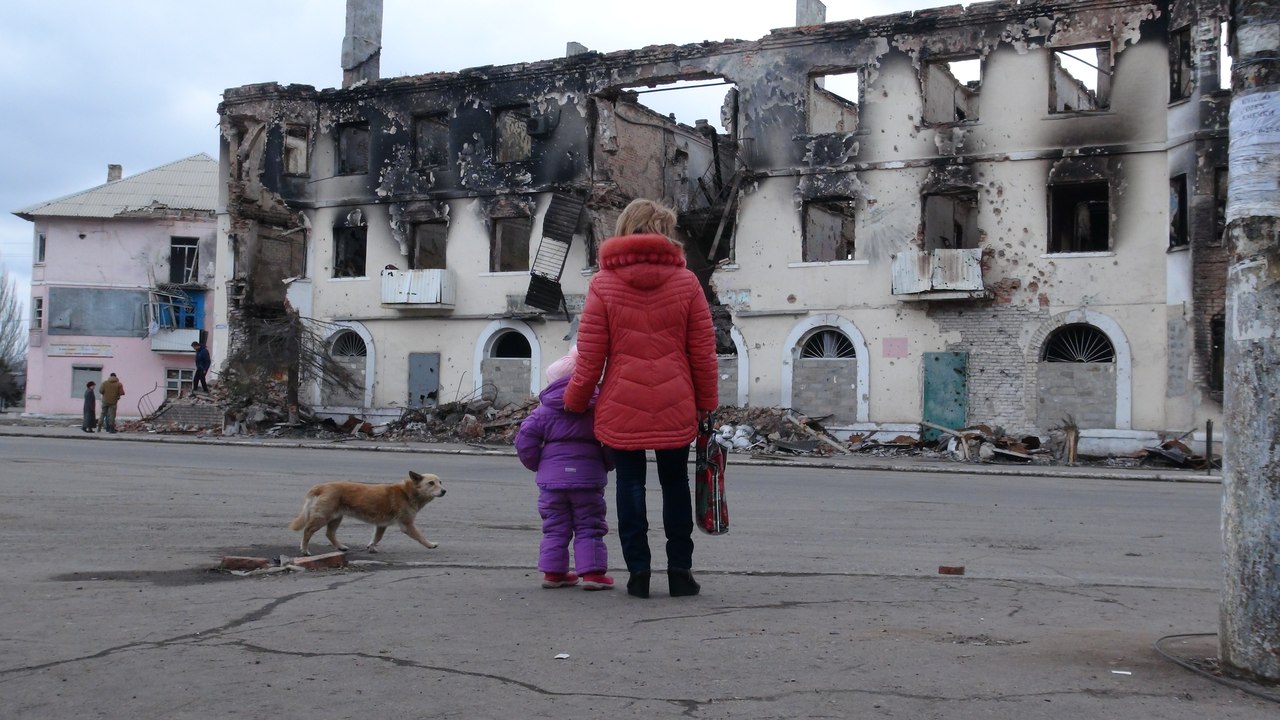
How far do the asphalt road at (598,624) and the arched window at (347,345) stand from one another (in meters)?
26.0

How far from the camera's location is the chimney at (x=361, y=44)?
39.9m

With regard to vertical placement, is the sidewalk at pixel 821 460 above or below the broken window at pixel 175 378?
below

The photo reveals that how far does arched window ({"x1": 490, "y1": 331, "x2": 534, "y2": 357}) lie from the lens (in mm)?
34969

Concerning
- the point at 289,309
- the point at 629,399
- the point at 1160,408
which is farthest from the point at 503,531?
the point at 289,309

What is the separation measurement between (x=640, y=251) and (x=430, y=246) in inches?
1286

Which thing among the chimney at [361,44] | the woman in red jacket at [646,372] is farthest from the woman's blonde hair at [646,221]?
the chimney at [361,44]

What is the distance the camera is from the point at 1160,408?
26641mm

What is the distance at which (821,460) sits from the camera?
25.5 meters

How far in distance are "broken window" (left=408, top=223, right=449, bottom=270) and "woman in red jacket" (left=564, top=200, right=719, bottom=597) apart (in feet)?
102

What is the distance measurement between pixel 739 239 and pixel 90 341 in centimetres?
3466

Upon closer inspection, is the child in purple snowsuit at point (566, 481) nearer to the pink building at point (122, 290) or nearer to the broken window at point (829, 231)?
the broken window at point (829, 231)

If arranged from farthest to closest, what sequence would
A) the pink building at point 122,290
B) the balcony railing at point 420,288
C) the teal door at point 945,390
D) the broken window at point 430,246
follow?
the pink building at point 122,290
the broken window at point 430,246
the balcony railing at point 420,288
the teal door at point 945,390

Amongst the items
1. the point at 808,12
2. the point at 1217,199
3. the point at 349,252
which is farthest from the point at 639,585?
the point at 349,252

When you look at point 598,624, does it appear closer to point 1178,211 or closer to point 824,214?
point 1178,211
